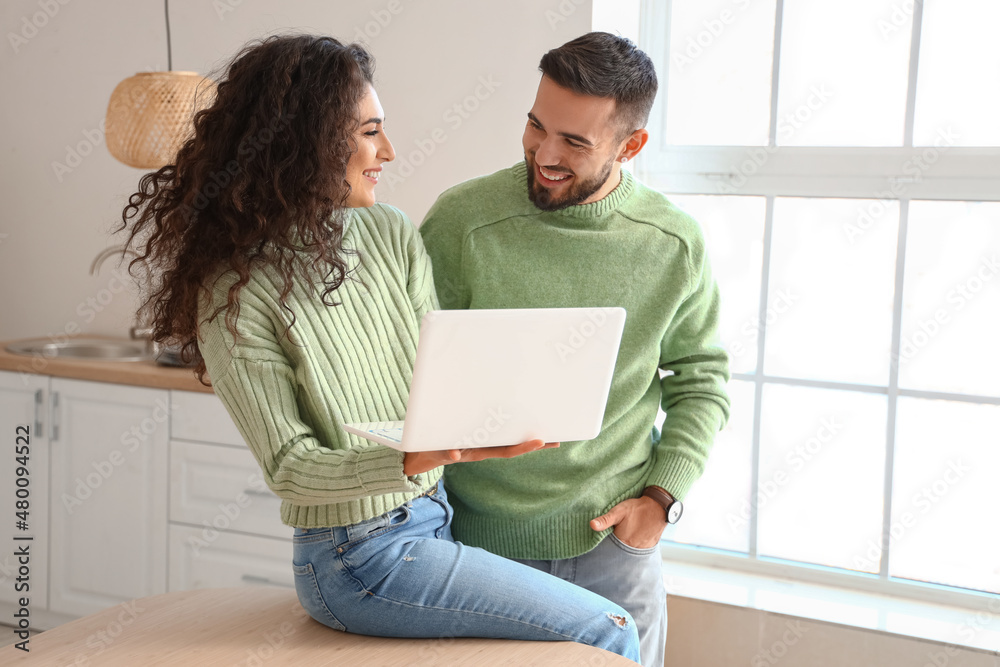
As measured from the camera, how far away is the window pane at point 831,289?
217cm

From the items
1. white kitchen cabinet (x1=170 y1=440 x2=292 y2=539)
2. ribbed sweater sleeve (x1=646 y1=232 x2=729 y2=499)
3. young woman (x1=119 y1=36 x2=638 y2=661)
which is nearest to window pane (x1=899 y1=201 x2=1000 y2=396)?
ribbed sweater sleeve (x1=646 y1=232 x2=729 y2=499)

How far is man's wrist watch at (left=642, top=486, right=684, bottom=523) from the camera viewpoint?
158 centimetres

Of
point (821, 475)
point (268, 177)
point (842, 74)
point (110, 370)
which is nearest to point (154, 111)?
point (110, 370)

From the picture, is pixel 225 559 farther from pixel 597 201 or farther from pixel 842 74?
pixel 842 74

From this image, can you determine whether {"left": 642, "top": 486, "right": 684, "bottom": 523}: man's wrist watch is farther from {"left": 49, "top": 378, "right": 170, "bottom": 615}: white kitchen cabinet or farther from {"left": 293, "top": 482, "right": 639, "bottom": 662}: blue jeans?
{"left": 49, "top": 378, "right": 170, "bottom": 615}: white kitchen cabinet

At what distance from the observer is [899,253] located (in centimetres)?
213

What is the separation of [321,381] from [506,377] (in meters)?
0.31

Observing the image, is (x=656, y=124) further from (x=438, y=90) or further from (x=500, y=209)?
(x=500, y=209)

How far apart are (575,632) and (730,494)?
3.69ft

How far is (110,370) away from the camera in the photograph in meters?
2.50

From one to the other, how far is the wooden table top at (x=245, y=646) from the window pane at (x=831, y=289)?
1.20 m

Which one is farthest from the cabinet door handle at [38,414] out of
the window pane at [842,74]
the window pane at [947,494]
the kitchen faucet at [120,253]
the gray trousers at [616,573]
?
the window pane at [947,494]

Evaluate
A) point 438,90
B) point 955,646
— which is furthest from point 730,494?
point 438,90

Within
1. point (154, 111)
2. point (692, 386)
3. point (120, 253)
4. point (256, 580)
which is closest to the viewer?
point (692, 386)
